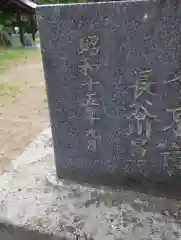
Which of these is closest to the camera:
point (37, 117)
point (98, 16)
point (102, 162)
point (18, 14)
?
point (98, 16)

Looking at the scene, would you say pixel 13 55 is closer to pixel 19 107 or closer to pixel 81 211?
pixel 19 107

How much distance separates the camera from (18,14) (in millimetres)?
10016

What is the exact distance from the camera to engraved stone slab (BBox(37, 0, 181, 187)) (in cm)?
106

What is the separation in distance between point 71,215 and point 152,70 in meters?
0.69

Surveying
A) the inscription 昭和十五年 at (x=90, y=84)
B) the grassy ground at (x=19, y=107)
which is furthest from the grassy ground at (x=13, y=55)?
the inscription 昭和十五年 at (x=90, y=84)

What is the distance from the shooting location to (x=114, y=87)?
1.17m

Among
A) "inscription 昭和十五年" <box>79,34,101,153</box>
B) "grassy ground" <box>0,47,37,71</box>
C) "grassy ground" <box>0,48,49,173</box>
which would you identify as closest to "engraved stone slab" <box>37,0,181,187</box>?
"inscription 昭和十五年" <box>79,34,101,153</box>

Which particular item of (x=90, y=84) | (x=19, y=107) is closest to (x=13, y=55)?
(x=19, y=107)

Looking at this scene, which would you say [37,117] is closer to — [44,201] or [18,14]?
[44,201]

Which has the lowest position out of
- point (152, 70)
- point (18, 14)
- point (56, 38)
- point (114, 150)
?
point (114, 150)

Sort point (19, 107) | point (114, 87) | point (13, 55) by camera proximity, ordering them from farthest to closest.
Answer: point (13, 55), point (19, 107), point (114, 87)

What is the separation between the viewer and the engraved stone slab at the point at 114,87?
3.47 ft

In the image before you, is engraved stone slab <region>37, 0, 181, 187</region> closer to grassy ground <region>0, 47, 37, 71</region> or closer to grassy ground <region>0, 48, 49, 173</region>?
grassy ground <region>0, 48, 49, 173</region>

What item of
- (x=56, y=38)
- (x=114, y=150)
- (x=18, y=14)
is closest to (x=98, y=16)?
(x=56, y=38)
